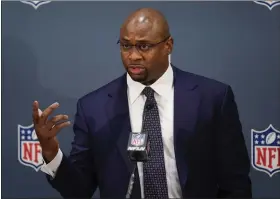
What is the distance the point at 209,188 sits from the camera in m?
1.75

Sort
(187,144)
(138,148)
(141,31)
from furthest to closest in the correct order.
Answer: (187,144) < (141,31) < (138,148)

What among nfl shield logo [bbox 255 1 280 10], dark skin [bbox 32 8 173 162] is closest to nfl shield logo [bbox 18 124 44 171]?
dark skin [bbox 32 8 173 162]

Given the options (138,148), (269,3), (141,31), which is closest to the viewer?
(138,148)

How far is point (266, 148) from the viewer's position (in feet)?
6.38

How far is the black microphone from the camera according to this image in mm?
1207

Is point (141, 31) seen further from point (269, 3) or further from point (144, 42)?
point (269, 3)

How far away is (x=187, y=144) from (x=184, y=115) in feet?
0.38

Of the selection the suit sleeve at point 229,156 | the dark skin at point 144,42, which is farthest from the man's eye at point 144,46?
the suit sleeve at point 229,156

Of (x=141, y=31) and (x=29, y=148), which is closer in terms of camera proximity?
(x=141, y=31)

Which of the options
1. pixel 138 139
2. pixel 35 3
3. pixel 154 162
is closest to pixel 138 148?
pixel 138 139

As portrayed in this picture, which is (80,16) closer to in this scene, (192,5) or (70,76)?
(70,76)

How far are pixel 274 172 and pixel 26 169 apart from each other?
1.16 m

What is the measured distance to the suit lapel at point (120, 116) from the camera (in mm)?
1717

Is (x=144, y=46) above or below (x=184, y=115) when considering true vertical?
above
